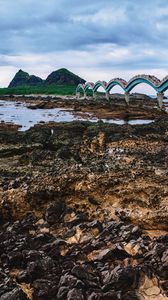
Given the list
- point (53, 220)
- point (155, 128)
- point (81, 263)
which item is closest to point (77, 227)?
point (53, 220)

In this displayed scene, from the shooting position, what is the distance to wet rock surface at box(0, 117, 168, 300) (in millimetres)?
9828

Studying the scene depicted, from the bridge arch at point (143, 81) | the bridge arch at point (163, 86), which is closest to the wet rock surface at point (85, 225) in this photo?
the bridge arch at point (163, 86)

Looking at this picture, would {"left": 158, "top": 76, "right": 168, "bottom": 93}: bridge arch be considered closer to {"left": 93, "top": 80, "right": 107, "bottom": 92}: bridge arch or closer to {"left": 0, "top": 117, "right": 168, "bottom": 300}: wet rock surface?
{"left": 93, "top": 80, "right": 107, "bottom": 92}: bridge arch

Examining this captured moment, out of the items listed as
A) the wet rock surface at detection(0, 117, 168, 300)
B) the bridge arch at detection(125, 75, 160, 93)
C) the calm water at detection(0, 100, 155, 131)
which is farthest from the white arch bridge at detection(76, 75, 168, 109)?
the wet rock surface at detection(0, 117, 168, 300)

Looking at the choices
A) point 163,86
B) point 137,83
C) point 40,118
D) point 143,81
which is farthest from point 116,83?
point 40,118

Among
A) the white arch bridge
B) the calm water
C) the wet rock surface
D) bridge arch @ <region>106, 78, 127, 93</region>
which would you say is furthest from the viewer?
bridge arch @ <region>106, 78, 127, 93</region>

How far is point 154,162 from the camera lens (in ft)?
66.7

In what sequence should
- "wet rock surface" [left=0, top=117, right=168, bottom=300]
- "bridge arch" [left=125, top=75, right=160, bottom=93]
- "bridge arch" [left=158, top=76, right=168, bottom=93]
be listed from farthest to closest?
1. "bridge arch" [left=125, top=75, right=160, bottom=93]
2. "bridge arch" [left=158, top=76, right=168, bottom=93]
3. "wet rock surface" [left=0, top=117, right=168, bottom=300]

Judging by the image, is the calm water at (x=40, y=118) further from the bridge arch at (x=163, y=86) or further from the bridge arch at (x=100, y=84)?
the bridge arch at (x=100, y=84)

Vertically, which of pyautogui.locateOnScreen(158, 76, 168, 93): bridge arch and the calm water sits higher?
pyautogui.locateOnScreen(158, 76, 168, 93): bridge arch

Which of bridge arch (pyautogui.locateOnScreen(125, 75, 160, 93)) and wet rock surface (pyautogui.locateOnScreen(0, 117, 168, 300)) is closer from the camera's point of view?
wet rock surface (pyautogui.locateOnScreen(0, 117, 168, 300))

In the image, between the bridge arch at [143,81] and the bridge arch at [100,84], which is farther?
the bridge arch at [100,84]

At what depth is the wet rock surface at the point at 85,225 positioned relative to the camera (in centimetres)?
983

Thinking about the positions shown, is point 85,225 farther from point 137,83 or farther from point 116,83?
point 116,83
